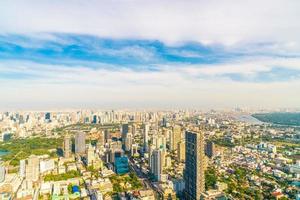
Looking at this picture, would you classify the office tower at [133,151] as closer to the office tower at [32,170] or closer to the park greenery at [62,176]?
the park greenery at [62,176]

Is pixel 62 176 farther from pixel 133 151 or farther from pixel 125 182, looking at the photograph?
pixel 133 151

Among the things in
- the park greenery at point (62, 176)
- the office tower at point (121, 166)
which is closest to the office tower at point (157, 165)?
the office tower at point (121, 166)

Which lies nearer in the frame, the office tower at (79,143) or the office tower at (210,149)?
the office tower at (210,149)

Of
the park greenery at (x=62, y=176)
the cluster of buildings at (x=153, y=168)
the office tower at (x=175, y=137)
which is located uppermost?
the office tower at (x=175, y=137)

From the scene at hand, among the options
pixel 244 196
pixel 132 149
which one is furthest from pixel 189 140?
pixel 132 149

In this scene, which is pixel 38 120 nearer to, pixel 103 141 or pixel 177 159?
pixel 103 141

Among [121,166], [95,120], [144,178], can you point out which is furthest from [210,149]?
[95,120]
